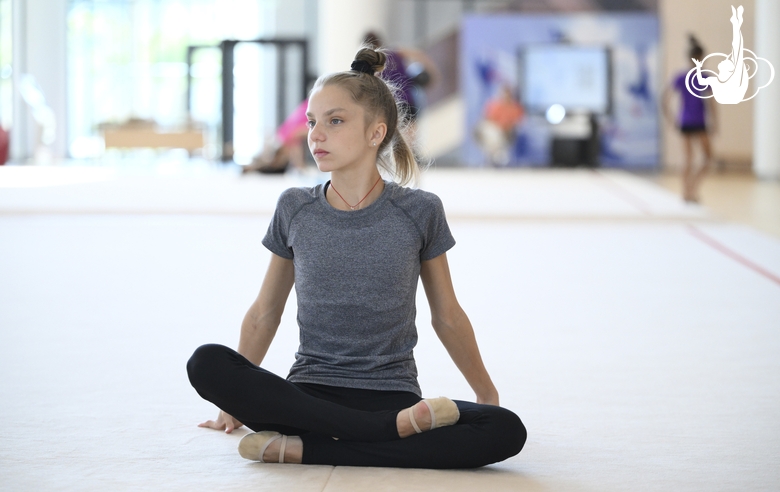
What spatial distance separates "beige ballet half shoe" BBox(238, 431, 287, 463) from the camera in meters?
1.80

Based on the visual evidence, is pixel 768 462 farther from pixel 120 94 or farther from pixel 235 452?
pixel 120 94

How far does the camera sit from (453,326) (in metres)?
1.94

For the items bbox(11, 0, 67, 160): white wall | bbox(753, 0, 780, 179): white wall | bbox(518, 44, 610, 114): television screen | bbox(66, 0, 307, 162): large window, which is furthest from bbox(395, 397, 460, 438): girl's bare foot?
bbox(66, 0, 307, 162): large window

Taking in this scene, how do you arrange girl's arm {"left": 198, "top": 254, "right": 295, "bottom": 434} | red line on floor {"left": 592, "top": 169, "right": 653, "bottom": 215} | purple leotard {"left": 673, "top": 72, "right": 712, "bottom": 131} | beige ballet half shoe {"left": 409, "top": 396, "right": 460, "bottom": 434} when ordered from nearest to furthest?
beige ballet half shoe {"left": 409, "top": 396, "right": 460, "bottom": 434}
girl's arm {"left": 198, "top": 254, "right": 295, "bottom": 434}
red line on floor {"left": 592, "top": 169, "right": 653, "bottom": 215}
purple leotard {"left": 673, "top": 72, "right": 712, "bottom": 131}

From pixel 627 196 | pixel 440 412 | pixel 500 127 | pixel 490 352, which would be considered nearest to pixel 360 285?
pixel 440 412

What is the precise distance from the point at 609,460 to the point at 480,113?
1444cm

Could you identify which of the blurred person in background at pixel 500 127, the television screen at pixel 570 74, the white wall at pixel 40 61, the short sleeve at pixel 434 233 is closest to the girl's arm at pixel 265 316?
the short sleeve at pixel 434 233

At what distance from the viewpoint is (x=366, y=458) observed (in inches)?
70.2

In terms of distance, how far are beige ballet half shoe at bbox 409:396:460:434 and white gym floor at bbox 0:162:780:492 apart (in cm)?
9

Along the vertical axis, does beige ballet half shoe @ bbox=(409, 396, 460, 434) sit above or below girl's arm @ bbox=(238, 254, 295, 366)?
below

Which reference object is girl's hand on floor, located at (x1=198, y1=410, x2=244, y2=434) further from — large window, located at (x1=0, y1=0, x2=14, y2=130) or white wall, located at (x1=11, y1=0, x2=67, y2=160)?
white wall, located at (x1=11, y1=0, x2=67, y2=160)

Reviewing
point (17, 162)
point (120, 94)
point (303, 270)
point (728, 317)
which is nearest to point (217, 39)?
point (120, 94)

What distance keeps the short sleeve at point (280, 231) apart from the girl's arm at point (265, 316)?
0.02 m

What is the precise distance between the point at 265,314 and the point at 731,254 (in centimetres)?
379
